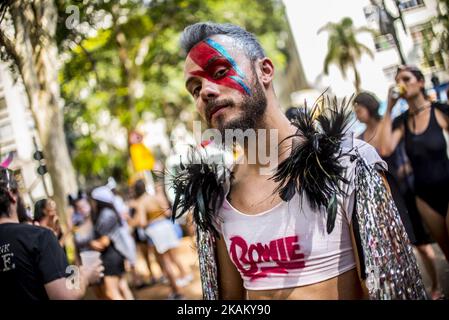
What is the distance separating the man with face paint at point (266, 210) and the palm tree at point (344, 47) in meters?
0.89

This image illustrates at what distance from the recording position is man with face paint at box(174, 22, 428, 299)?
1.15 meters

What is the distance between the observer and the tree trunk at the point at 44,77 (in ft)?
5.35

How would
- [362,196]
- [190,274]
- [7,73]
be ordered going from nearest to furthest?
[362,196], [7,73], [190,274]

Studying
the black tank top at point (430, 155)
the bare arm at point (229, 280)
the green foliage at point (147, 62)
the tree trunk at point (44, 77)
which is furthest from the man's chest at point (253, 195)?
the green foliage at point (147, 62)

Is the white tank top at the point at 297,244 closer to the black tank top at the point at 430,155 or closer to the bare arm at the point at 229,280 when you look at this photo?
the bare arm at the point at 229,280

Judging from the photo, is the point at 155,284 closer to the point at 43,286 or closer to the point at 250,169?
the point at 43,286

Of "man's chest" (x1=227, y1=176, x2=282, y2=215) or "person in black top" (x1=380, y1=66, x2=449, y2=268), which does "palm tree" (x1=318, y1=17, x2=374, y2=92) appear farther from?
"man's chest" (x1=227, y1=176, x2=282, y2=215)

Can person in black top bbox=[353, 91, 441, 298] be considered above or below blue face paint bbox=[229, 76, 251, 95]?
below

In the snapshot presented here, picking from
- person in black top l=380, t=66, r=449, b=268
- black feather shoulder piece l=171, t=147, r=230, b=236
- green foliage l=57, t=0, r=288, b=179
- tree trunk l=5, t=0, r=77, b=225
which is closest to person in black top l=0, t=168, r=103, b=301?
tree trunk l=5, t=0, r=77, b=225

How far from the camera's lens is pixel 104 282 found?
3717mm

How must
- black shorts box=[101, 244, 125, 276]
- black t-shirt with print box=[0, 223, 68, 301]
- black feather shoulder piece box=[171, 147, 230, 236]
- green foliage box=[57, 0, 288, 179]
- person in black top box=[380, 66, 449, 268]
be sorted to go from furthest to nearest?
1. green foliage box=[57, 0, 288, 179]
2. black shorts box=[101, 244, 125, 276]
3. person in black top box=[380, 66, 449, 268]
4. black t-shirt with print box=[0, 223, 68, 301]
5. black feather shoulder piece box=[171, 147, 230, 236]
